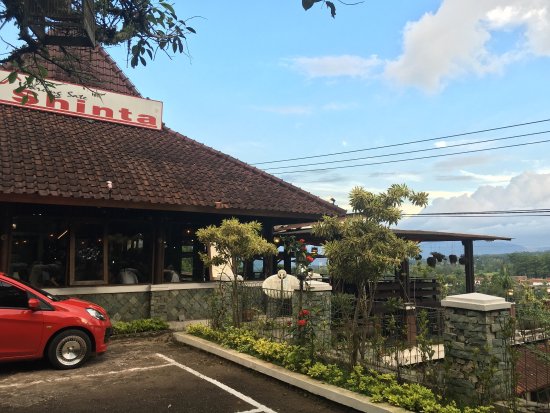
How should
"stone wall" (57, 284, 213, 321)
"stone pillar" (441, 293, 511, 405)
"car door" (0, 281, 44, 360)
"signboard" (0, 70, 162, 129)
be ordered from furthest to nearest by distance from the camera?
"signboard" (0, 70, 162, 129), "stone wall" (57, 284, 213, 321), "car door" (0, 281, 44, 360), "stone pillar" (441, 293, 511, 405)

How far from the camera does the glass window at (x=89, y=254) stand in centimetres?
1080

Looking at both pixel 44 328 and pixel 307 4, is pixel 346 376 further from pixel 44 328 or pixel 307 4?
pixel 307 4

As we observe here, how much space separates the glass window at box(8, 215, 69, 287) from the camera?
10.3 meters

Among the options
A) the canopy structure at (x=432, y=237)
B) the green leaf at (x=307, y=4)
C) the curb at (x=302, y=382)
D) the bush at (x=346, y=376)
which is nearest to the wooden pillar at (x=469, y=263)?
the canopy structure at (x=432, y=237)

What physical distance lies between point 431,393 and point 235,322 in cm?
485

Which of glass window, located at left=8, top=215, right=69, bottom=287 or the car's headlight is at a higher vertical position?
glass window, located at left=8, top=215, right=69, bottom=287

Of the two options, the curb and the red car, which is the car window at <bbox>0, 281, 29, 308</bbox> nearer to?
the red car

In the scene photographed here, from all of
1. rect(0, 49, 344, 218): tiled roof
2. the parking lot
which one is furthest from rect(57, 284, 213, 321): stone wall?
the parking lot

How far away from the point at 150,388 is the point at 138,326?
4.01 metres

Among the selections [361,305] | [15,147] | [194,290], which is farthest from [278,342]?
[15,147]

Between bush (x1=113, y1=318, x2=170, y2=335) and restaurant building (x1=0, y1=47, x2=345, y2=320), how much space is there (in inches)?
28.6

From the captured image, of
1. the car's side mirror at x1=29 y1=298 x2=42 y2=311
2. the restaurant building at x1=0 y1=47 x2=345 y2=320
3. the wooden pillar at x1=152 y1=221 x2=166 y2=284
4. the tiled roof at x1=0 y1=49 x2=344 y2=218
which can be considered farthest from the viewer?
the wooden pillar at x1=152 y1=221 x2=166 y2=284

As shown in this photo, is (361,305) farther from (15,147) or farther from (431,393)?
(15,147)

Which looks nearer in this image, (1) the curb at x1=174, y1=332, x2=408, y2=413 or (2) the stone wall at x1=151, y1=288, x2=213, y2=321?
(1) the curb at x1=174, y1=332, x2=408, y2=413
